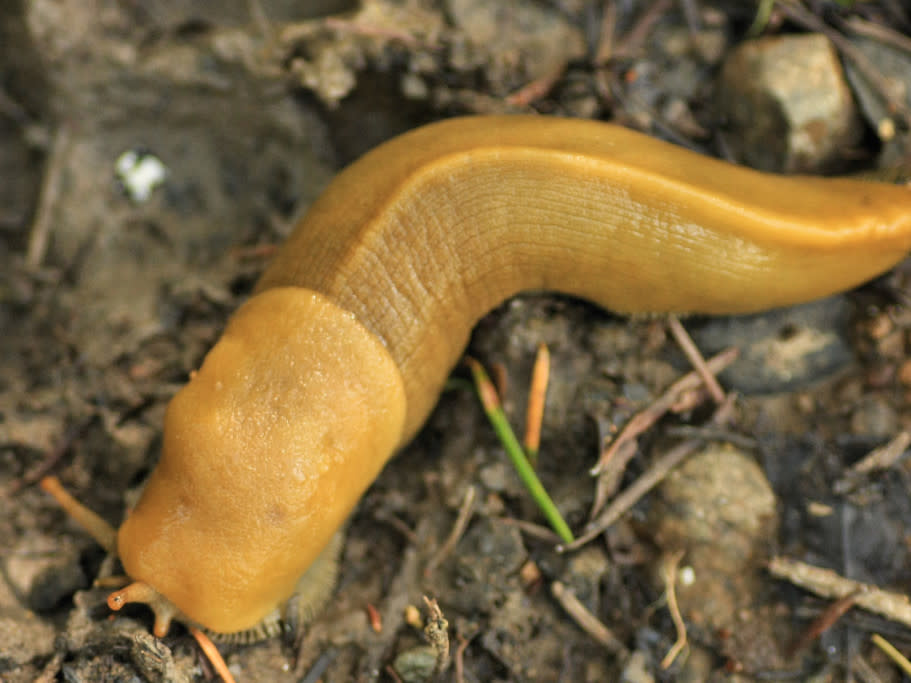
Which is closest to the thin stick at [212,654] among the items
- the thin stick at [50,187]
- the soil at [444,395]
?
the soil at [444,395]

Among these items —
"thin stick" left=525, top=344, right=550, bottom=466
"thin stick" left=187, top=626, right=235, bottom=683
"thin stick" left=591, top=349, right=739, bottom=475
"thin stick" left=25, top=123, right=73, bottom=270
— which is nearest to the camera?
"thin stick" left=187, top=626, right=235, bottom=683

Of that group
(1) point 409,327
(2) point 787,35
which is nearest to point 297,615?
(1) point 409,327

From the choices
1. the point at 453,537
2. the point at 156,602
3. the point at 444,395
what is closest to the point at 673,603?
the point at 453,537

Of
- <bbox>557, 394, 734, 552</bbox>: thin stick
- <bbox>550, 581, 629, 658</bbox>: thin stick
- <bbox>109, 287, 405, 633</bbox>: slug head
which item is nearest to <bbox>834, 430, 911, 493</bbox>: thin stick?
<bbox>557, 394, 734, 552</bbox>: thin stick

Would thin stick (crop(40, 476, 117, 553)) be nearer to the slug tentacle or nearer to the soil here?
the soil

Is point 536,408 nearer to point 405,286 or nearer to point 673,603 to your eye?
point 405,286

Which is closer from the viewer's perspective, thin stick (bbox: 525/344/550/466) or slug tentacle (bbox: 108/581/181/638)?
slug tentacle (bbox: 108/581/181/638)

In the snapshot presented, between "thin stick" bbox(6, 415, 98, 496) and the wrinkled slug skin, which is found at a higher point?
the wrinkled slug skin

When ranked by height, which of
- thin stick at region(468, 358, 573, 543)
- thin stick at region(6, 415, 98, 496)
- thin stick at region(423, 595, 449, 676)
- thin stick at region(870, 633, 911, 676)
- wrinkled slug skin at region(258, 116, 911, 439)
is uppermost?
wrinkled slug skin at region(258, 116, 911, 439)
